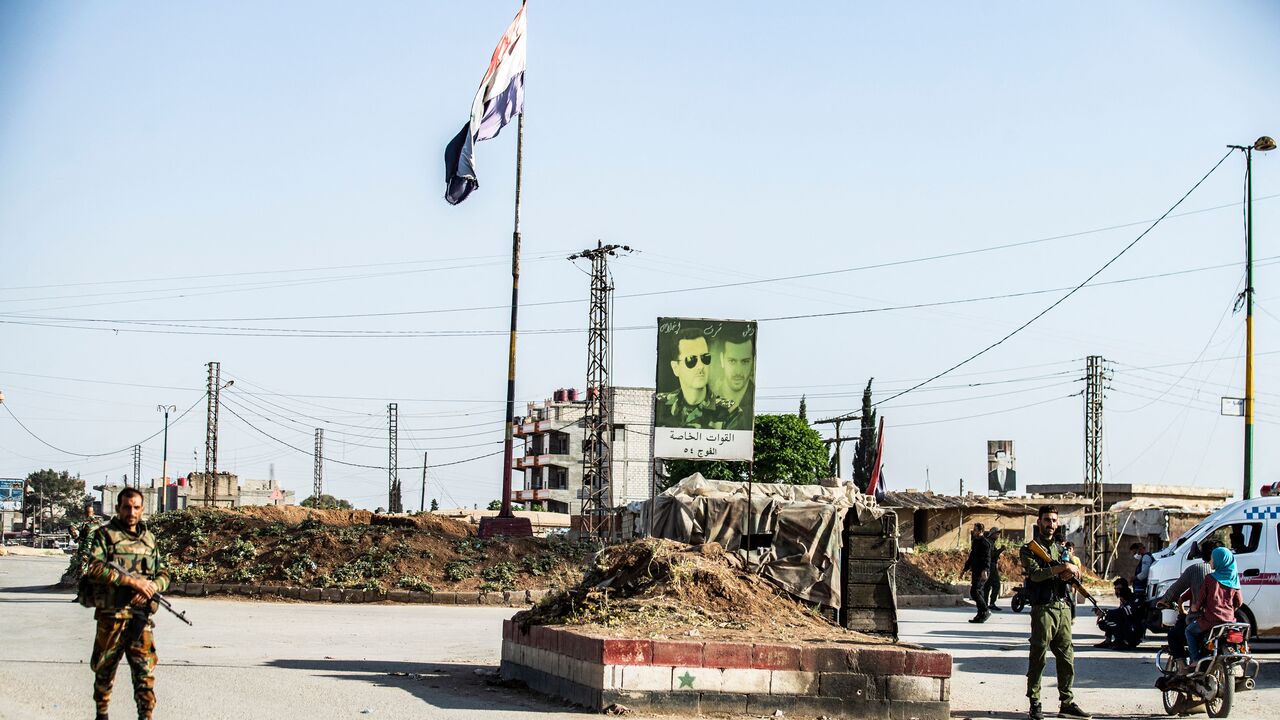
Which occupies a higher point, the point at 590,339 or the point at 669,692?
the point at 590,339

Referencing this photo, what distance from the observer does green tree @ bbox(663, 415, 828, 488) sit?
75250mm

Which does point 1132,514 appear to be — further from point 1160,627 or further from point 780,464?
point 780,464

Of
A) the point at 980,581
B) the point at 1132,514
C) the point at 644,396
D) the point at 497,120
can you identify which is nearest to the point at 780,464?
the point at 644,396

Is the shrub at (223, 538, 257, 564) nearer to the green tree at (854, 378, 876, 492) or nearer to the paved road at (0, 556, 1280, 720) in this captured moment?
the paved road at (0, 556, 1280, 720)

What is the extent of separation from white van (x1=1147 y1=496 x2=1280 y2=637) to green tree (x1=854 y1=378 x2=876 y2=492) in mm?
53386

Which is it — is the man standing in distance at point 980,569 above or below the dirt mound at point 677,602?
below

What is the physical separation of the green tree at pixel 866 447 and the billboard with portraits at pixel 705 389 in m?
56.0

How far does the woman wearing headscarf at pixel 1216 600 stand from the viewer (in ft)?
39.0

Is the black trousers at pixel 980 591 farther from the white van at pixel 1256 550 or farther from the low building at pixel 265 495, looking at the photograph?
the low building at pixel 265 495

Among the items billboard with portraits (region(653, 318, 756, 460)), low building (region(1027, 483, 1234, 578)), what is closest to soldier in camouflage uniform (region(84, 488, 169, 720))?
billboard with portraits (region(653, 318, 756, 460))

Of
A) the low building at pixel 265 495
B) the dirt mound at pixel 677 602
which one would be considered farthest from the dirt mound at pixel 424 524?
the low building at pixel 265 495

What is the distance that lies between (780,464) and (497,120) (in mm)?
46859

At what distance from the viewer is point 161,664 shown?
12.7 metres

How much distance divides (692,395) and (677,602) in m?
4.79
